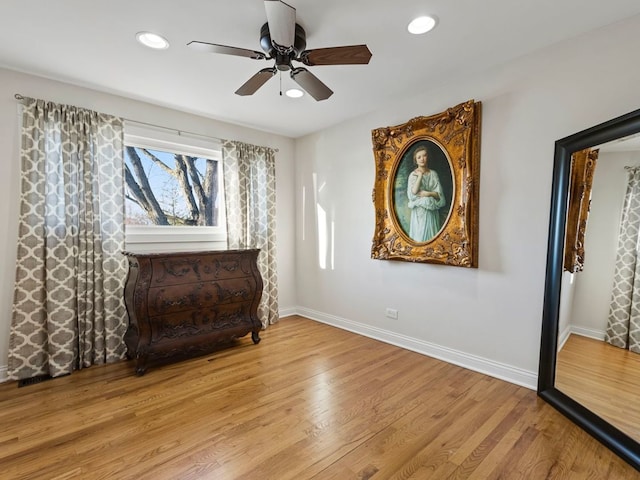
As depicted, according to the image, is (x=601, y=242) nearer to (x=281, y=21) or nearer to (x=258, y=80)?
(x=281, y=21)

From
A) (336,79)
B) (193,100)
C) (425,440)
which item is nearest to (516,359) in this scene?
(425,440)

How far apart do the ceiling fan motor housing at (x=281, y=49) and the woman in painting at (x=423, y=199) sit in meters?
1.60

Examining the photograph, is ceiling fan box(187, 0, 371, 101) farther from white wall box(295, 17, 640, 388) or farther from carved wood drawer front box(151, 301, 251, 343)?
carved wood drawer front box(151, 301, 251, 343)

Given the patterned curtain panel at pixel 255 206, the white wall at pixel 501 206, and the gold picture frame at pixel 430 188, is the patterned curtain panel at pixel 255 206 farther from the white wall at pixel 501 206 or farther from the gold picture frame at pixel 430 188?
the gold picture frame at pixel 430 188

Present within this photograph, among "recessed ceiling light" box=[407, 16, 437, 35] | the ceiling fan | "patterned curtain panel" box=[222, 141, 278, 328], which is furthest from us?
"patterned curtain panel" box=[222, 141, 278, 328]

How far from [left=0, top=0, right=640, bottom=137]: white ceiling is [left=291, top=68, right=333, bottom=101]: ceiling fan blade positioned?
1.05ft

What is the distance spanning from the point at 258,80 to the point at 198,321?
2.26m

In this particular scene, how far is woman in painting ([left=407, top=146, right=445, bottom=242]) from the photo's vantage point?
2.96m

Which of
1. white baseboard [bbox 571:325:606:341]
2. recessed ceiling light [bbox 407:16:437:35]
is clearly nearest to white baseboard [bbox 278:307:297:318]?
white baseboard [bbox 571:325:606:341]

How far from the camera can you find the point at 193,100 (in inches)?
126

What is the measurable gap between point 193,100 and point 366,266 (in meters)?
2.60

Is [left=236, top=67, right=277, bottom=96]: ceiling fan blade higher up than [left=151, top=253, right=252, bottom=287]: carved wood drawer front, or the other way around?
[left=236, top=67, right=277, bottom=96]: ceiling fan blade

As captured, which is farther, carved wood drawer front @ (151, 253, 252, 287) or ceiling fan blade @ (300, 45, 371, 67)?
carved wood drawer front @ (151, 253, 252, 287)

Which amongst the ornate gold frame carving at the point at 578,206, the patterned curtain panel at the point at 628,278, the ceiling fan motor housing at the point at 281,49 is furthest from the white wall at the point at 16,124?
the patterned curtain panel at the point at 628,278
